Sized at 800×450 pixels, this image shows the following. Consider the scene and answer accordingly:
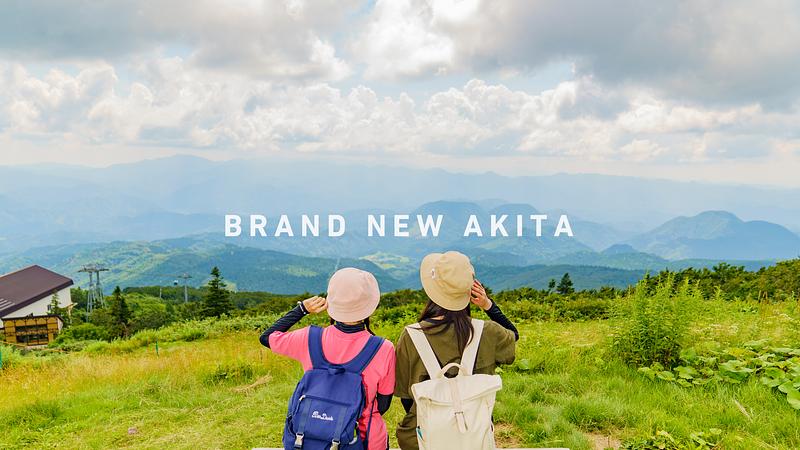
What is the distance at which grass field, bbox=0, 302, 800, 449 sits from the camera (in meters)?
4.87

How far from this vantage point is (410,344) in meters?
3.34

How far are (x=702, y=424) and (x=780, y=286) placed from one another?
40.0 ft

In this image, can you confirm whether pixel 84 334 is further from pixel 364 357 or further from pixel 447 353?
pixel 447 353

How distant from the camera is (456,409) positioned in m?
3.00

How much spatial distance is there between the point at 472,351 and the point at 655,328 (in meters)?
4.12

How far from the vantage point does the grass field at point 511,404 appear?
4871 millimetres

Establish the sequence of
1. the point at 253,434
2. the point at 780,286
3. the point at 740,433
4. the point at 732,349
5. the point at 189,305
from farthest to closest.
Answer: the point at 189,305 < the point at 780,286 < the point at 732,349 < the point at 253,434 < the point at 740,433

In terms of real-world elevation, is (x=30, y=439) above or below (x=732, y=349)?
below

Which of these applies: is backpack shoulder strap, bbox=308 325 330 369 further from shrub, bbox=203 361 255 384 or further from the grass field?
shrub, bbox=203 361 255 384

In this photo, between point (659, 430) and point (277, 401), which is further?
point (277, 401)

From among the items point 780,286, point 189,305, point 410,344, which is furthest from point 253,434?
point 189,305

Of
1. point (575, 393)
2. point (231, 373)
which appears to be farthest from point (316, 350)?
point (231, 373)

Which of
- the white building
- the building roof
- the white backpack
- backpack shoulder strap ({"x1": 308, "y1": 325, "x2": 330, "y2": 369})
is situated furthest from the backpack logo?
the building roof

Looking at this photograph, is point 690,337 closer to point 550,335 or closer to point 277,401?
point 550,335
